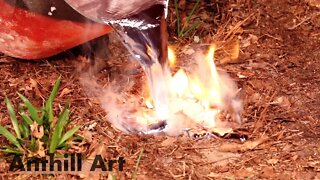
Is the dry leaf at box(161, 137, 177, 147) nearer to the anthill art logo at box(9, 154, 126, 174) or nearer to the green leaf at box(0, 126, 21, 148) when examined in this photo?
the anthill art logo at box(9, 154, 126, 174)

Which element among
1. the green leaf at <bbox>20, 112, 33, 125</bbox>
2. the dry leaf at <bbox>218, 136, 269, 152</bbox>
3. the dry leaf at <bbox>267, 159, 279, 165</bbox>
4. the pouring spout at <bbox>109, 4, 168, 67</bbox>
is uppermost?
the pouring spout at <bbox>109, 4, 168, 67</bbox>

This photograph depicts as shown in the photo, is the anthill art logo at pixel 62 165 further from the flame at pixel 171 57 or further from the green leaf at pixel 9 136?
the flame at pixel 171 57

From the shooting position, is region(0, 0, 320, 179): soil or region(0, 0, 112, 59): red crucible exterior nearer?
region(0, 0, 320, 179): soil

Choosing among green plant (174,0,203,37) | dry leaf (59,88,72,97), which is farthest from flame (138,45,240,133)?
dry leaf (59,88,72,97)

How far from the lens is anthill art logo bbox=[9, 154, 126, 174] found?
2805mm

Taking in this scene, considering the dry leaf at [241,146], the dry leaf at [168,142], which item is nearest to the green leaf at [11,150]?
the dry leaf at [168,142]

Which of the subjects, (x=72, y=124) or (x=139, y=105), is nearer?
(x=72, y=124)

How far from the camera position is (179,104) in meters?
3.33

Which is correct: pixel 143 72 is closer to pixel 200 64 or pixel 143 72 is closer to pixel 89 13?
pixel 200 64

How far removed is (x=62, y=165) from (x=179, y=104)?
78 centimetres

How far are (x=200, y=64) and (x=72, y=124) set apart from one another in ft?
2.84

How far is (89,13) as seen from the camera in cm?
301

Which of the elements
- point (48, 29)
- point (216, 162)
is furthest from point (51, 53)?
point (216, 162)

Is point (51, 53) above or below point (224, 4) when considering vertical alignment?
below
